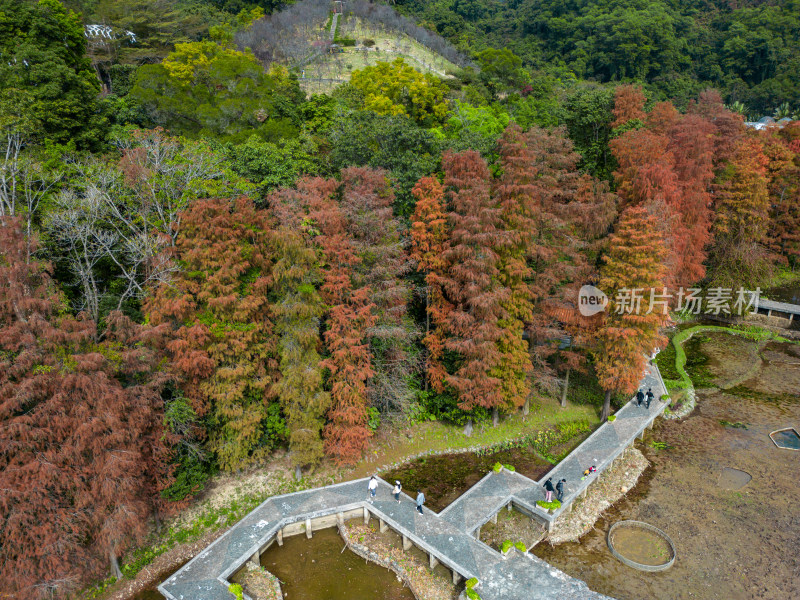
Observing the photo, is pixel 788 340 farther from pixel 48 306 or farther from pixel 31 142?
pixel 31 142

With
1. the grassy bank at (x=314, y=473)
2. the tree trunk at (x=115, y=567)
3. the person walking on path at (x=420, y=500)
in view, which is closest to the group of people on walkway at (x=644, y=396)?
the grassy bank at (x=314, y=473)

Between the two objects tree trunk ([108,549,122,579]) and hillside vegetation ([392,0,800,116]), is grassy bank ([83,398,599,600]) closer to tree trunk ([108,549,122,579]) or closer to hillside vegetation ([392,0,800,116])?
tree trunk ([108,549,122,579])

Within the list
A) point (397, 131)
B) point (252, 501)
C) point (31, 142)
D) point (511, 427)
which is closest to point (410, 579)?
point (252, 501)

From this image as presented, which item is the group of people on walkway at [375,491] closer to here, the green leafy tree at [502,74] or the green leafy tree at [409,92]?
the green leafy tree at [409,92]

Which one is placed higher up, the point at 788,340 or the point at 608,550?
the point at 788,340

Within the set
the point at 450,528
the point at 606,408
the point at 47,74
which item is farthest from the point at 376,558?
the point at 47,74

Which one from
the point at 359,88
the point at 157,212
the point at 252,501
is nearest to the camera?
the point at 252,501
